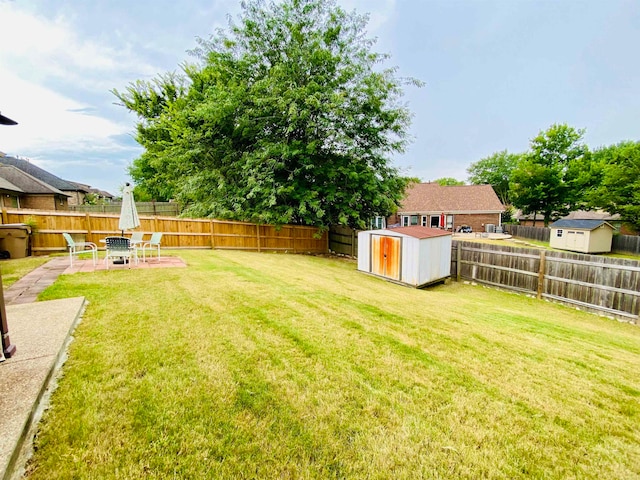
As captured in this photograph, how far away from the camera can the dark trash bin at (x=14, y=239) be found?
841cm

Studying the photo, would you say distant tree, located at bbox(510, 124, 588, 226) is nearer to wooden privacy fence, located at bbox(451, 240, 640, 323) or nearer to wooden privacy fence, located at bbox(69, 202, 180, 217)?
wooden privacy fence, located at bbox(451, 240, 640, 323)

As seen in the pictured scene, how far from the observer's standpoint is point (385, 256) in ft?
36.4

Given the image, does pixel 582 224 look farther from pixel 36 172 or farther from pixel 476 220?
pixel 36 172

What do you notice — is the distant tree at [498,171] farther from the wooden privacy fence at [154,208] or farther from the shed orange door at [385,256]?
the wooden privacy fence at [154,208]

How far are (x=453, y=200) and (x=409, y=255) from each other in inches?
1127

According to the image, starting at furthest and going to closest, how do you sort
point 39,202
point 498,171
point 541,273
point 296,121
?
point 498,171 → point 39,202 → point 296,121 → point 541,273

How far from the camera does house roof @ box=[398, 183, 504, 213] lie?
1341 inches

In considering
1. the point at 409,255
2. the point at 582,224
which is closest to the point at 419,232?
the point at 409,255

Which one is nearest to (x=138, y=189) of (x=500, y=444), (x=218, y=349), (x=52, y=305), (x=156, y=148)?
(x=156, y=148)

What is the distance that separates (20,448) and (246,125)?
561 inches

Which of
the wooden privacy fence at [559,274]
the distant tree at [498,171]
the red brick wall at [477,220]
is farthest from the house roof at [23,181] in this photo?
the distant tree at [498,171]

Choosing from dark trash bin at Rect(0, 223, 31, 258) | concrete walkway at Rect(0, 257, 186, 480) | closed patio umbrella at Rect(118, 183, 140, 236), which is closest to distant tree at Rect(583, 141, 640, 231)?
closed patio umbrella at Rect(118, 183, 140, 236)

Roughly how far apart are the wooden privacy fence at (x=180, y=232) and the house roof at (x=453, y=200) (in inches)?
830

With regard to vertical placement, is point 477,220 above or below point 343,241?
above
